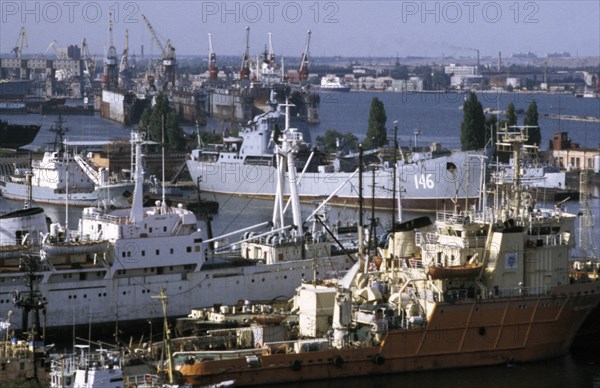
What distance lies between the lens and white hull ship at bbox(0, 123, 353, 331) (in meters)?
30.3

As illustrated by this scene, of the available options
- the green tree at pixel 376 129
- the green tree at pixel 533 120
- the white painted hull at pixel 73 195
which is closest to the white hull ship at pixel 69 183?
the white painted hull at pixel 73 195

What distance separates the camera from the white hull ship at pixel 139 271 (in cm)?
3031

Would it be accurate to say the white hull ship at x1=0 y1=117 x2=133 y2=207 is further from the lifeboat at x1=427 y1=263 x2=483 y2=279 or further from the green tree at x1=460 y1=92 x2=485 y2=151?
the lifeboat at x1=427 y1=263 x2=483 y2=279

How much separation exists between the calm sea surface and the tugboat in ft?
1.18

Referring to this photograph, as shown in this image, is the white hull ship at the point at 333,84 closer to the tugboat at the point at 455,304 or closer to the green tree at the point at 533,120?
the green tree at the point at 533,120

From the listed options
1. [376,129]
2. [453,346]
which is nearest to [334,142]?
[376,129]

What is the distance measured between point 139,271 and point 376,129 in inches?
1466

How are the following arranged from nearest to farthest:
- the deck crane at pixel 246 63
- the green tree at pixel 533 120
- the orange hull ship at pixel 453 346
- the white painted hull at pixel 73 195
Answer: the orange hull ship at pixel 453 346 → the white painted hull at pixel 73 195 → the green tree at pixel 533 120 → the deck crane at pixel 246 63

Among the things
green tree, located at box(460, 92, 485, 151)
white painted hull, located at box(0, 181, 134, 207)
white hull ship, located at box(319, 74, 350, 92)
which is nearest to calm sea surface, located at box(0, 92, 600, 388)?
white painted hull, located at box(0, 181, 134, 207)

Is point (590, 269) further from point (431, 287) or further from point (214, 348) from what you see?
point (214, 348)

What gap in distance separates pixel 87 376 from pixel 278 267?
39.0 feet

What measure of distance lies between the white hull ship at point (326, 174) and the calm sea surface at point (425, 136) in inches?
48.2

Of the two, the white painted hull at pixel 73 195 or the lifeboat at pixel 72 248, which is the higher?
the lifeboat at pixel 72 248

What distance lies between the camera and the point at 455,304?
27391 mm
